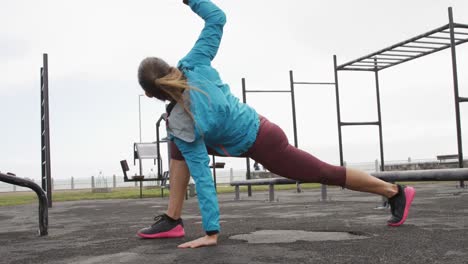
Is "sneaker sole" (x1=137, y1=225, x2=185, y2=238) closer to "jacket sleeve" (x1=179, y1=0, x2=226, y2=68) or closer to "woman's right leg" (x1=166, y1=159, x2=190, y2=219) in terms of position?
"woman's right leg" (x1=166, y1=159, x2=190, y2=219)

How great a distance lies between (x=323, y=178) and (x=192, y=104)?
92 cm

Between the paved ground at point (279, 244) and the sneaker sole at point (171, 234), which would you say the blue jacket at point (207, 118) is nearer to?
the paved ground at point (279, 244)

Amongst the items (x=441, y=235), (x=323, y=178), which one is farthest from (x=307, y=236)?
(x=441, y=235)

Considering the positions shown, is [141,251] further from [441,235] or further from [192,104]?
[441,235]

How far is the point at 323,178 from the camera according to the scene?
3.19 m

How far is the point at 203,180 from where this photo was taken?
296cm

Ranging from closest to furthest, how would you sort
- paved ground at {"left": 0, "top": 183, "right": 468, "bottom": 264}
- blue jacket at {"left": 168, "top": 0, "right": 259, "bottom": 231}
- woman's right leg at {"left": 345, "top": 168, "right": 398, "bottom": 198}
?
paved ground at {"left": 0, "top": 183, "right": 468, "bottom": 264} → blue jacket at {"left": 168, "top": 0, "right": 259, "bottom": 231} → woman's right leg at {"left": 345, "top": 168, "right": 398, "bottom": 198}

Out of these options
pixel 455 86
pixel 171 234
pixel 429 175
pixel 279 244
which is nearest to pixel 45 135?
pixel 171 234

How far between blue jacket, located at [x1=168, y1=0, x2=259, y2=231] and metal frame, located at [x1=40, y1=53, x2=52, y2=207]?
271 inches

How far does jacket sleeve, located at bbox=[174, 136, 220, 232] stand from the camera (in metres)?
2.94

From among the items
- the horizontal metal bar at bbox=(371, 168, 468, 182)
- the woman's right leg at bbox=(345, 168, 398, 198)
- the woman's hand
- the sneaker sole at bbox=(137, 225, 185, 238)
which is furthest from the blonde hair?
the horizontal metal bar at bbox=(371, 168, 468, 182)

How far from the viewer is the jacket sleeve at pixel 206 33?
298 centimetres

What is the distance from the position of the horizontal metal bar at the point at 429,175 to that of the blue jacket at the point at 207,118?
1814 mm

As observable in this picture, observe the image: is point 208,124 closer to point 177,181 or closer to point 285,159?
point 285,159
